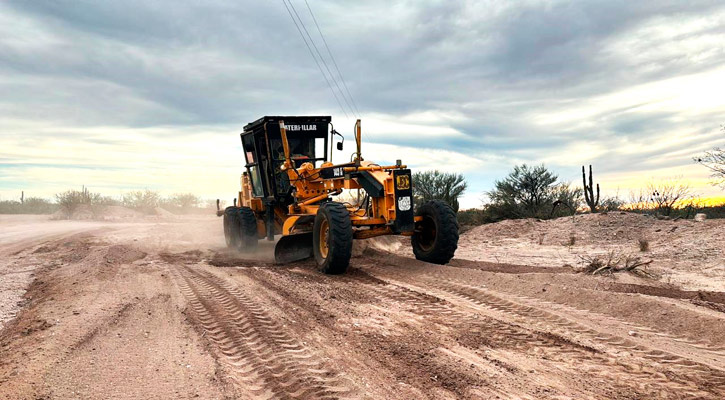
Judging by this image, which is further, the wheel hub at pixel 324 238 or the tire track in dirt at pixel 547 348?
the wheel hub at pixel 324 238

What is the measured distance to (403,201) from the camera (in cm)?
927

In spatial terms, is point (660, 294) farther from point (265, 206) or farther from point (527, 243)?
point (265, 206)

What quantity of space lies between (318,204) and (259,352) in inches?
269

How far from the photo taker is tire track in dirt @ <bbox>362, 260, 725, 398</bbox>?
3918mm

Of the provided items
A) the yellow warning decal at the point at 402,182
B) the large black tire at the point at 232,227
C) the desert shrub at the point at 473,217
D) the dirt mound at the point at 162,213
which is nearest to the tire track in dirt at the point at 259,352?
the yellow warning decal at the point at 402,182

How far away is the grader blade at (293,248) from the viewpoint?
439 inches

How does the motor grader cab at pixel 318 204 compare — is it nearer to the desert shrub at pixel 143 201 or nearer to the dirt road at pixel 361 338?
the dirt road at pixel 361 338

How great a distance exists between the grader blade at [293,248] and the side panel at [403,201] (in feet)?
8.82

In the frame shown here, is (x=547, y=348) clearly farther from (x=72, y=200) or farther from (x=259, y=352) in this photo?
(x=72, y=200)

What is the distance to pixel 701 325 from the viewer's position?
5.40 metres

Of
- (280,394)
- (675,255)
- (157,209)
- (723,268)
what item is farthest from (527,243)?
(157,209)

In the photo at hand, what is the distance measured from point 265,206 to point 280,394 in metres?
10.1

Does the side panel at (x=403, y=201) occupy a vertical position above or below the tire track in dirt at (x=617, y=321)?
above

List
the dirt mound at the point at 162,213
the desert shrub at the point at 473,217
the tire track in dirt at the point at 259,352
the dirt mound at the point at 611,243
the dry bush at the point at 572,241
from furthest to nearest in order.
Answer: the dirt mound at the point at 162,213, the desert shrub at the point at 473,217, the dry bush at the point at 572,241, the dirt mound at the point at 611,243, the tire track in dirt at the point at 259,352
